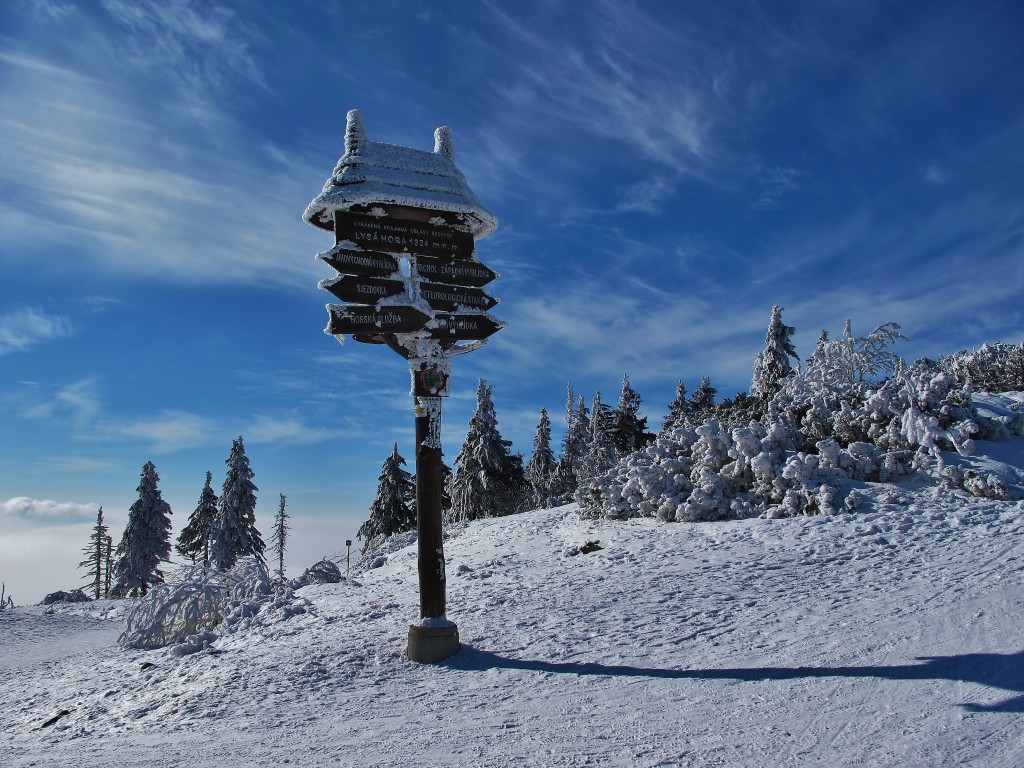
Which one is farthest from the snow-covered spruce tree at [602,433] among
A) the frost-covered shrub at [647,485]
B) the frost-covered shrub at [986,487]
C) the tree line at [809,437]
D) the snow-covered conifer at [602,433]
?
the frost-covered shrub at [986,487]

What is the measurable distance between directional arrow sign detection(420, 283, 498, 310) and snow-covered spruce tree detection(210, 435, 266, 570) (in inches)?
1220

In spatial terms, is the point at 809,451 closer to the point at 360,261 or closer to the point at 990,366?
the point at 360,261

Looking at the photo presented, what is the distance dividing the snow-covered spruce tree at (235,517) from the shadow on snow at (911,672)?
32.5m

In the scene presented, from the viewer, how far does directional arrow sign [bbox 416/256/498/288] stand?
367 inches

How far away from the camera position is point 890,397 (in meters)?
16.0

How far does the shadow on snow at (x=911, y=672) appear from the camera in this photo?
20.1ft

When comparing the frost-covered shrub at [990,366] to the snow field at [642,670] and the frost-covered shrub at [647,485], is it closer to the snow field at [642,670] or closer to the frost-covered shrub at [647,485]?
the frost-covered shrub at [647,485]

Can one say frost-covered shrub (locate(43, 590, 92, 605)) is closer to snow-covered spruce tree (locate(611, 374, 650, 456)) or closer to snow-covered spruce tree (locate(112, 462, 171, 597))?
snow-covered spruce tree (locate(112, 462, 171, 597))

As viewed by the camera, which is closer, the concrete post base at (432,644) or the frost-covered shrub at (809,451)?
the concrete post base at (432,644)

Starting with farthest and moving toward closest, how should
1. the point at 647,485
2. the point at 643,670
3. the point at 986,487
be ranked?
1. the point at 647,485
2. the point at 986,487
3. the point at 643,670

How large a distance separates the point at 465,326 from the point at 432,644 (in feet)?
13.8

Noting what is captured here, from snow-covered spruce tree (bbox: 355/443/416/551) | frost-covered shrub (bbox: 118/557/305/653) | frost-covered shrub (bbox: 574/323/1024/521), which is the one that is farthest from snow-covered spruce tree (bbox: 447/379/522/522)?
frost-covered shrub (bbox: 118/557/305/653)

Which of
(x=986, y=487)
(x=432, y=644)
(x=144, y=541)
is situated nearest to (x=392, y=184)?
(x=432, y=644)

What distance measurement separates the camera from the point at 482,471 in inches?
1497
